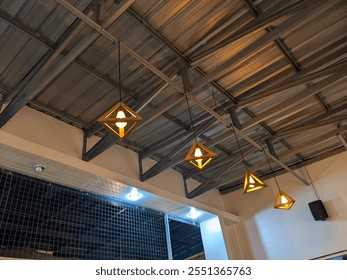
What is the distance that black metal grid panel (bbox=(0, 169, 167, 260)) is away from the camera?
3623 mm

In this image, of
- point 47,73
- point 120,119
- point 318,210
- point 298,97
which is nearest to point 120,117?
point 120,119

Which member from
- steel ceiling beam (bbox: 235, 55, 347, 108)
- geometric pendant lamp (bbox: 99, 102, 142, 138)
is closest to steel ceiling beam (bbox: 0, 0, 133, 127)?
geometric pendant lamp (bbox: 99, 102, 142, 138)

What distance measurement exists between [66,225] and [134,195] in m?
1.24

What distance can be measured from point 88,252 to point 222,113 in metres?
2.92

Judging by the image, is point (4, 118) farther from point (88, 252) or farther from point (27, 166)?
point (88, 252)

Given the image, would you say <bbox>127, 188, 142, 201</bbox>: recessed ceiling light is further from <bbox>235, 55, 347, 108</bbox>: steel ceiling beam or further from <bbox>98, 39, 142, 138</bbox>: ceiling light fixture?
<bbox>98, 39, 142, 138</bbox>: ceiling light fixture

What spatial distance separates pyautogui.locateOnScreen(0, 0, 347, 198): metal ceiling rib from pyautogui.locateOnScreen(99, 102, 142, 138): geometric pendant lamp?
0.82 m

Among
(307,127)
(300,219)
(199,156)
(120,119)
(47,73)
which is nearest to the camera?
(120,119)

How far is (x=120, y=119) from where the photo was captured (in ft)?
7.73

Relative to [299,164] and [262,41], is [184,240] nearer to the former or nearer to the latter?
[299,164]

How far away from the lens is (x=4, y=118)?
353 centimetres

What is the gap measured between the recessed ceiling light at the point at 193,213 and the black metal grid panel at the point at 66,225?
0.93 m

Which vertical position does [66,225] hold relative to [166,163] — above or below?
below

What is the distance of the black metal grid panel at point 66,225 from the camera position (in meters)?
3.62
